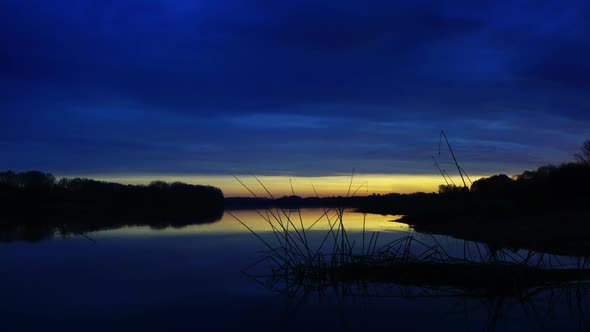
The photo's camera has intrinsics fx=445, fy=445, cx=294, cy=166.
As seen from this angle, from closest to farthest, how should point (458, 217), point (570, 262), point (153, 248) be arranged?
1. point (570, 262)
2. point (153, 248)
3. point (458, 217)

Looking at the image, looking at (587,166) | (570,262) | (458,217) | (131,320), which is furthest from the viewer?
(587,166)

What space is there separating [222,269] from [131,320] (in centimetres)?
405

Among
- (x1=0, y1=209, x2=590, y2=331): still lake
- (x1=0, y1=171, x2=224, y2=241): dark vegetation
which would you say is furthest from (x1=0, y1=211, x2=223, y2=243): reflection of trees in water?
(x1=0, y1=171, x2=224, y2=241): dark vegetation

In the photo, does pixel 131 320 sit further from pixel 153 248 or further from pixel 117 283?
pixel 153 248

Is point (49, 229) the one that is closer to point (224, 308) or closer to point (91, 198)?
point (224, 308)

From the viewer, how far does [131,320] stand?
17.1 ft

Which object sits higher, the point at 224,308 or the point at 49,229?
the point at 224,308

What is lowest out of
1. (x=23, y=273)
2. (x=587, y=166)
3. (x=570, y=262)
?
(x=23, y=273)

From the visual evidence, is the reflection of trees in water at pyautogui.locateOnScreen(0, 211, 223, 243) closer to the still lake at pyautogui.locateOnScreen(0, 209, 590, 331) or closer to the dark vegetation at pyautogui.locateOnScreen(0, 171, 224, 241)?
the still lake at pyautogui.locateOnScreen(0, 209, 590, 331)

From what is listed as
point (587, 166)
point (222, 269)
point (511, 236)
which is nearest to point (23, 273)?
point (222, 269)

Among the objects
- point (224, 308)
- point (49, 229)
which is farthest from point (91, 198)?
point (224, 308)

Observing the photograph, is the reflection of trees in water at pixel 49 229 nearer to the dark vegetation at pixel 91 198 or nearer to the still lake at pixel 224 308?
the still lake at pixel 224 308

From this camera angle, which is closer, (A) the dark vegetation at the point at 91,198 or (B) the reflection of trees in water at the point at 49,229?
(B) the reflection of trees in water at the point at 49,229

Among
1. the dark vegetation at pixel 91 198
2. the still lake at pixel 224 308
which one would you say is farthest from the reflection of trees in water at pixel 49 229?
the dark vegetation at pixel 91 198
